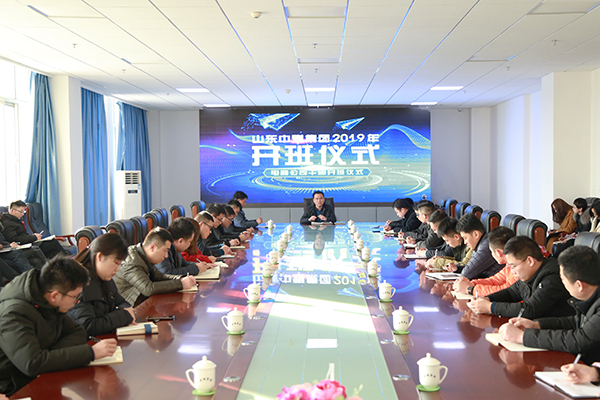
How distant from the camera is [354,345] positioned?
7.82 ft

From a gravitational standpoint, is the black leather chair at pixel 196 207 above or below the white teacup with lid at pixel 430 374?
above

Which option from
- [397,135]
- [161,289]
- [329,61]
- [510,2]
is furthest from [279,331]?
[397,135]

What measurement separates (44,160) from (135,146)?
3857 mm

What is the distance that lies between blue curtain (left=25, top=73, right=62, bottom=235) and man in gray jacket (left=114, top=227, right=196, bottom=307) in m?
5.92

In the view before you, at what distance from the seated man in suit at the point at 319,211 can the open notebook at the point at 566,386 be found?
6949 millimetres

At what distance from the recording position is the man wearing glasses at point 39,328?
81.0 inches

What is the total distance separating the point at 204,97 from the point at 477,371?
9.99 metres

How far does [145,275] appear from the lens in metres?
3.51

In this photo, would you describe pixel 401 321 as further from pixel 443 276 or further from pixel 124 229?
pixel 124 229

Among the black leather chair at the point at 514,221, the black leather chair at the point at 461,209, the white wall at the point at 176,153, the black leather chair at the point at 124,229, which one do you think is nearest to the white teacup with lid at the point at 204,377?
the black leather chair at the point at 124,229

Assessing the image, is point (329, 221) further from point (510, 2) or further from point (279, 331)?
point (279, 331)

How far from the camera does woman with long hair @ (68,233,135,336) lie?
2.62 meters

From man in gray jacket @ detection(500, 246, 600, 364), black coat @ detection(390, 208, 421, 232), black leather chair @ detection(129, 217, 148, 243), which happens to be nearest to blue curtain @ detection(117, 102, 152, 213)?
black leather chair @ detection(129, 217, 148, 243)

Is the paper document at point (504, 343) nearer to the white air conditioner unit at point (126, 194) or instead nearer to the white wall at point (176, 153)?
the white air conditioner unit at point (126, 194)
